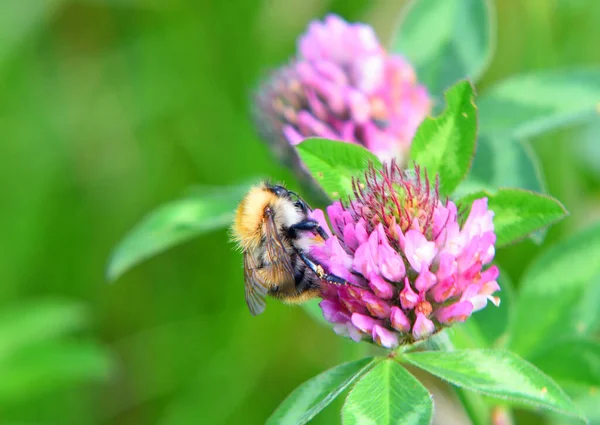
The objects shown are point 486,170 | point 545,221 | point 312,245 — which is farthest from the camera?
point 486,170

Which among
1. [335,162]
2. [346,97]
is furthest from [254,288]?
[346,97]

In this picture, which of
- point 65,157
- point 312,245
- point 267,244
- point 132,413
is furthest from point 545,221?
point 65,157

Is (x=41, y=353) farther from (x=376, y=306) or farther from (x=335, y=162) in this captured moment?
(x=376, y=306)

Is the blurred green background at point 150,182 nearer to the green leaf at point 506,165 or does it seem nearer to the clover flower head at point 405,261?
the green leaf at point 506,165

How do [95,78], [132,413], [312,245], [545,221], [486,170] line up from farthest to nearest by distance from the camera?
[95,78] → [132,413] → [486,170] → [312,245] → [545,221]

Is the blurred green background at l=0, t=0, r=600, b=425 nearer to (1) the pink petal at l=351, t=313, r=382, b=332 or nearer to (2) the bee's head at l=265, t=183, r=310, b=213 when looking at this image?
(2) the bee's head at l=265, t=183, r=310, b=213

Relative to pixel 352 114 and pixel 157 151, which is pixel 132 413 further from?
pixel 352 114
